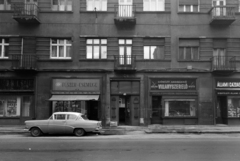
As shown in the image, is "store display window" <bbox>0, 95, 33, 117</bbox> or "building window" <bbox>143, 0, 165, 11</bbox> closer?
"store display window" <bbox>0, 95, 33, 117</bbox>

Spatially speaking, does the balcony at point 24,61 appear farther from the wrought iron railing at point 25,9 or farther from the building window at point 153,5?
the building window at point 153,5

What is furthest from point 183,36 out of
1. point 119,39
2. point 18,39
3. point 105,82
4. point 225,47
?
point 18,39

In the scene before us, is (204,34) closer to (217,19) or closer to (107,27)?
(217,19)

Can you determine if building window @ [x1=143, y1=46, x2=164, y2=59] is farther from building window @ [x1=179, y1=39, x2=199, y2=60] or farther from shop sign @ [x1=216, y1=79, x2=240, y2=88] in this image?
shop sign @ [x1=216, y1=79, x2=240, y2=88]

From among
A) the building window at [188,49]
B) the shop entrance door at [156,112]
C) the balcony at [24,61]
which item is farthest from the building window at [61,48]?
the building window at [188,49]

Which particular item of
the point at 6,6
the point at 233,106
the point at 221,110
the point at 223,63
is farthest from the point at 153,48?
the point at 6,6

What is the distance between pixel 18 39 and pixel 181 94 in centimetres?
1370

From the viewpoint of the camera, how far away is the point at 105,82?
19328 millimetres

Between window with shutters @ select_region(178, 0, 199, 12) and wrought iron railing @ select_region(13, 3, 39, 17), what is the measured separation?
11.7m

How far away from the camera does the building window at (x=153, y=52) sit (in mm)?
19734

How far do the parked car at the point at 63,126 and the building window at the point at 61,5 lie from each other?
986 centimetres

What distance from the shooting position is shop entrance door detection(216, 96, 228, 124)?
19525 mm

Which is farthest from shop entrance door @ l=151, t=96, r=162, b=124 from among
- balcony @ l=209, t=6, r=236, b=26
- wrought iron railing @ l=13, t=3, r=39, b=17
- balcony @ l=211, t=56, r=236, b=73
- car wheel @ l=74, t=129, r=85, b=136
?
wrought iron railing @ l=13, t=3, r=39, b=17

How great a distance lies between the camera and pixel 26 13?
18812 mm
